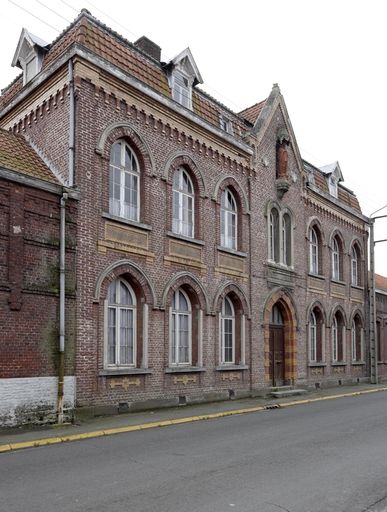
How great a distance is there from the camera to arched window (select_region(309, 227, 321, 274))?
25309mm

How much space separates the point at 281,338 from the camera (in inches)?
889

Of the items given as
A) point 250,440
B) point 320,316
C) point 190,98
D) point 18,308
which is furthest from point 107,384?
point 320,316

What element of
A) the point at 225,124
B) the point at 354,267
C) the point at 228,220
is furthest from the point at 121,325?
the point at 354,267

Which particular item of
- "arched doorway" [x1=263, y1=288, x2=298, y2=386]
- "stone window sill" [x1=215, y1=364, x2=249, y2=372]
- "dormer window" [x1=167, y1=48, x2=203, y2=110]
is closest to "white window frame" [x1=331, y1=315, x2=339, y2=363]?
"arched doorway" [x1=263, y1=288, x2=298, y2=386]

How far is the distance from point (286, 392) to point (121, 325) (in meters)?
8.19

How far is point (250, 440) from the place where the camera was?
11133 millimetres

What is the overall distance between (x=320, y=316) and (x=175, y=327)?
10.5m

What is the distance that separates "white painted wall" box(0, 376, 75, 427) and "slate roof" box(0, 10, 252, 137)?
8.56m

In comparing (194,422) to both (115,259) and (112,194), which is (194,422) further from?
(112,194)

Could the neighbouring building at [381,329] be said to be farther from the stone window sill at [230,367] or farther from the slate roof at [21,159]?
the slate roof at [21,159]

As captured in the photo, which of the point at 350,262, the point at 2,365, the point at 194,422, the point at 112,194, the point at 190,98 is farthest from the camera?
the point at 350,262

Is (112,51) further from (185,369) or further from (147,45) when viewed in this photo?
(185,369)

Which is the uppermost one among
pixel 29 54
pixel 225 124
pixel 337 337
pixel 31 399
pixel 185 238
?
pixel 29 54

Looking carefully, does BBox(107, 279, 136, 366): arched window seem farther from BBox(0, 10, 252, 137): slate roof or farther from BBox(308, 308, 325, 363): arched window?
BBox(308, 308, 325, 363): arched window
